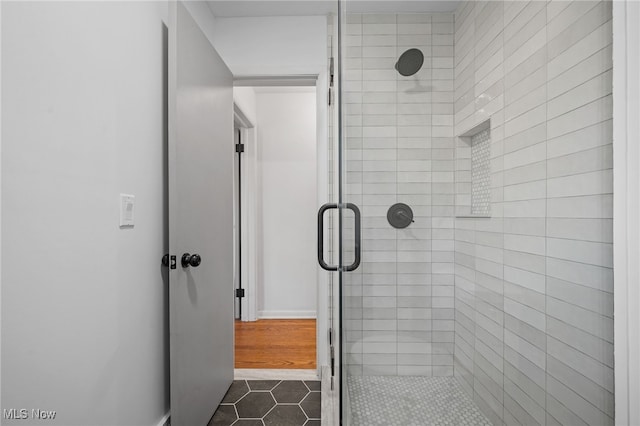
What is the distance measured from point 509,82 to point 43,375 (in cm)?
134

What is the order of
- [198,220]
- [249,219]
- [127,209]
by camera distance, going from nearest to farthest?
[127,209] < [198,220] < [249,219]

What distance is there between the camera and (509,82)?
0.67m

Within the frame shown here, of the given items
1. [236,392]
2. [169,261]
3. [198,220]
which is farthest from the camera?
[236,392]

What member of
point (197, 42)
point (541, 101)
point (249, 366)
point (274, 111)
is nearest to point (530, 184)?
point (541, 101)

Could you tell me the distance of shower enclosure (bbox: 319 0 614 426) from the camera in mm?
665

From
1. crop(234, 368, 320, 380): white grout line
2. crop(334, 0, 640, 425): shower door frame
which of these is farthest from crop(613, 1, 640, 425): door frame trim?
crop(234, 368, 320, 380): white grout line

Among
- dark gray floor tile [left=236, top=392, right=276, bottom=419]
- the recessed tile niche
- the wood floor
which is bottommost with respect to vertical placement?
the wood floor

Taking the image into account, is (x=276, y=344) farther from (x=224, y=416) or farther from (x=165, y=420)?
(x=165, y=420)

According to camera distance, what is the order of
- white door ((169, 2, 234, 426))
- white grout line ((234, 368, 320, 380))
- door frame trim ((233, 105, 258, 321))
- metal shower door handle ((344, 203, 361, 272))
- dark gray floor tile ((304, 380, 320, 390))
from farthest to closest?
1. door frame trim ((233, 105, 258, 321))
2. white grout line ((234, 368, 320, 380))
3. dark gray floor tile ((304, 380, 320, 390))
4. white door ((169, 2, 234, 426))
5. metal shower door handle ((344, 203, 361, 272))

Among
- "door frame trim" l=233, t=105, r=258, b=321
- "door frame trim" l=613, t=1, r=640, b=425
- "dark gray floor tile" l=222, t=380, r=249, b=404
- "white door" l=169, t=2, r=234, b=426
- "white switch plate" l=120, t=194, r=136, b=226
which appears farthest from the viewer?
"door frame trim" l=233, t=105, r=258, b=321

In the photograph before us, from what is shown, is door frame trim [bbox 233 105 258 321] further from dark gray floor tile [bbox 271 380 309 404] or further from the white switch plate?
the white switch plate

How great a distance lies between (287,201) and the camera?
3219mm

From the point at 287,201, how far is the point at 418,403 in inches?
103

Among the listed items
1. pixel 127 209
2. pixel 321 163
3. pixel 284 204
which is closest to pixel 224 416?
pixel 127 209
